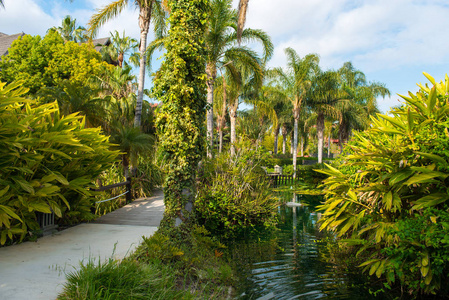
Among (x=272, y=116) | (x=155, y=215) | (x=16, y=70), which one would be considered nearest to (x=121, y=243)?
(x=155, y=215)

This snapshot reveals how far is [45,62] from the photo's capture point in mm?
22938

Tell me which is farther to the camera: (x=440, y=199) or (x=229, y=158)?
(x=229, y=158)

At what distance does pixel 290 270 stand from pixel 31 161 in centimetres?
495

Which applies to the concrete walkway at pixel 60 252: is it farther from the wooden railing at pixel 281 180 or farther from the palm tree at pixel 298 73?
the palm tree at pixel 298 73

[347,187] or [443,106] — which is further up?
[443,106]

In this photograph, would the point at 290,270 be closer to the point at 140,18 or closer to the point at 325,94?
the point at 140,18

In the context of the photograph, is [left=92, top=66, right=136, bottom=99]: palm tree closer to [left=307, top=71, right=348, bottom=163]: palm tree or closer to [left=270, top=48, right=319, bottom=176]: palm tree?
[left=270, top=48, right=319, bottom=176]: palm tree

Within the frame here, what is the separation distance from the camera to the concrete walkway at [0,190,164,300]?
133 inches

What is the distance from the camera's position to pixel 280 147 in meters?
67.7

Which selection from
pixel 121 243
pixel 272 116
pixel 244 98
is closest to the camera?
pixel 121 243

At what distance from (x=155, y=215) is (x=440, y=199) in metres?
6.21

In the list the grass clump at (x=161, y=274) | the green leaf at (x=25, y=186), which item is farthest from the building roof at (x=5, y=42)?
the grass clump at (x=161, y=274)

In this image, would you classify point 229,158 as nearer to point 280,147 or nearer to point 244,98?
point 244,98

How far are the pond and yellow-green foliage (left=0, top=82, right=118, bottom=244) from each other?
141 inches
